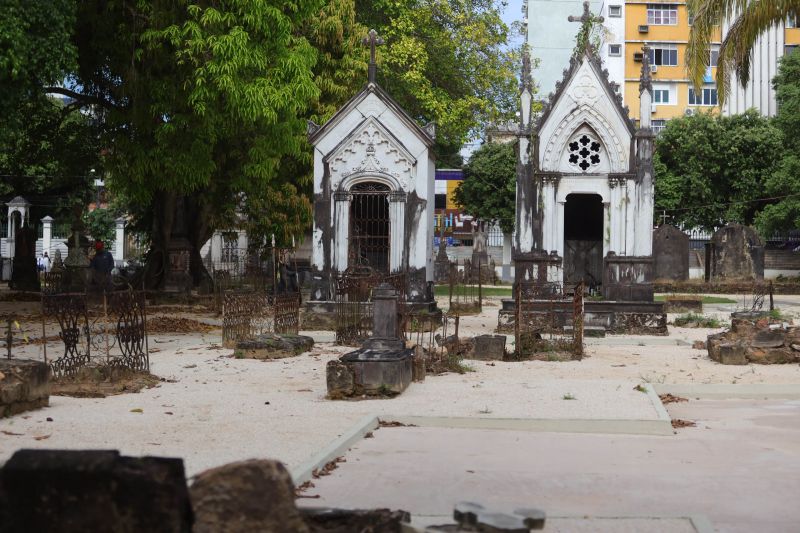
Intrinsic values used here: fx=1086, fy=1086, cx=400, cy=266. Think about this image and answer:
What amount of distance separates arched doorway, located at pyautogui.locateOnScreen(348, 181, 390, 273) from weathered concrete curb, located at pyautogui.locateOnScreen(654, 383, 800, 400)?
404 inches

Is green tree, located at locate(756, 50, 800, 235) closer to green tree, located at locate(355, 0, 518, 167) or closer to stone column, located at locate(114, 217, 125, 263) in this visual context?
green tree, located at locate(355, 0, 518, 167)

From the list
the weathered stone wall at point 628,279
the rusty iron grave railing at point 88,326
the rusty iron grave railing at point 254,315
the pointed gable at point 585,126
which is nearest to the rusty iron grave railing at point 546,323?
the weathered stone wall at point 628,279

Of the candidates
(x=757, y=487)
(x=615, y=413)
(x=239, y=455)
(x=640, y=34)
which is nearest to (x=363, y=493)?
(x=239, y=455)

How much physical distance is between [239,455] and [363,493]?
1300 millimetres

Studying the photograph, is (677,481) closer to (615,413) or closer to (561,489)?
(561,489)

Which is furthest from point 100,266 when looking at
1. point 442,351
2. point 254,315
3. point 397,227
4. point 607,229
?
point 442,351

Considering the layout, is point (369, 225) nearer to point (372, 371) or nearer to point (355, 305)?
point (355, 305)

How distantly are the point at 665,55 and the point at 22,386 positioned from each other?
60584mm

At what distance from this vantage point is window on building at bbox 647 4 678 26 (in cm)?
6519

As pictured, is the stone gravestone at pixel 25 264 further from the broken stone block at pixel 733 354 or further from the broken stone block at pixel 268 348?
the broken stone block at pixel 733 354

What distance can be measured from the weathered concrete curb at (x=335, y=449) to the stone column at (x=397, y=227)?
40.4 feet

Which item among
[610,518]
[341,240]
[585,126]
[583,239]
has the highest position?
[585,126]

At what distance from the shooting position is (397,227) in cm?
2228

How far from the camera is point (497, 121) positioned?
3703 centimetres
